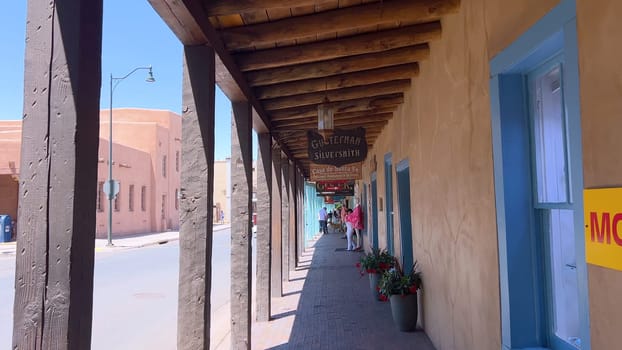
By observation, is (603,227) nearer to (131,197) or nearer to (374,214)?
(374,214)

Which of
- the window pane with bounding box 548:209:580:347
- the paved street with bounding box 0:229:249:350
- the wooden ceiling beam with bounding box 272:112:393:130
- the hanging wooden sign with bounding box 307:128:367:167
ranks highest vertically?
the wooden ceiling beam with bounding box 272:112:393:130

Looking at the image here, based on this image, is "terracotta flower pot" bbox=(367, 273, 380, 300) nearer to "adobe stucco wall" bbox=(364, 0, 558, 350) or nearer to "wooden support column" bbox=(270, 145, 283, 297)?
"wooden support column" bbox=(270, 145, 283, 297)

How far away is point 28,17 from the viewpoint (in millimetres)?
1685

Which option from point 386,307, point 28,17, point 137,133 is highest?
point 137,133

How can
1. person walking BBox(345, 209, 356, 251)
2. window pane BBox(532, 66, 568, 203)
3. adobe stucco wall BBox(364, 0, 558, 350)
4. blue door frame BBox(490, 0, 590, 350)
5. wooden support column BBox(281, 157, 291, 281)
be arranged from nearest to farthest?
1. window pane BBox(532, 66, 568, 203)
2. blue door frame BBox(490, 0, 590, 350)
3. adobe stucco wall BBox(364, 0, 558, 350)
4. wooden support column BBox(281, 157, 291, 281)
5. person walking BBox(345, 209, 356, 251)

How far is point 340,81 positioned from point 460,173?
218 cm

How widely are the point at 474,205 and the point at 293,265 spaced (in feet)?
29.1

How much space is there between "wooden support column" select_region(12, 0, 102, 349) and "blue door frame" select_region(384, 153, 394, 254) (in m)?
6.58

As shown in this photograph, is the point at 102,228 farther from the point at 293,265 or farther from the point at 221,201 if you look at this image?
the point at 221,201

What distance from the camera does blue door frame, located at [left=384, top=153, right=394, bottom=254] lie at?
26.6ft

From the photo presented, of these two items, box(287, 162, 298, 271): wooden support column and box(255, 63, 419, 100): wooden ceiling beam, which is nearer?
box(255, 63, 419, 100): wooden ceiling beam

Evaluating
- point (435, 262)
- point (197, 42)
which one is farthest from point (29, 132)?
point (435, 262)

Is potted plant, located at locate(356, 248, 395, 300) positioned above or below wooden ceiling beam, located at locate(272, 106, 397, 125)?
below

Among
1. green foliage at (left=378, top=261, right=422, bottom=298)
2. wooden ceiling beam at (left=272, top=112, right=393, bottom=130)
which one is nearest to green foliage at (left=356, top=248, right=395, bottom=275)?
green foliage at (left=378, top=261, right=422, bottom=298)
